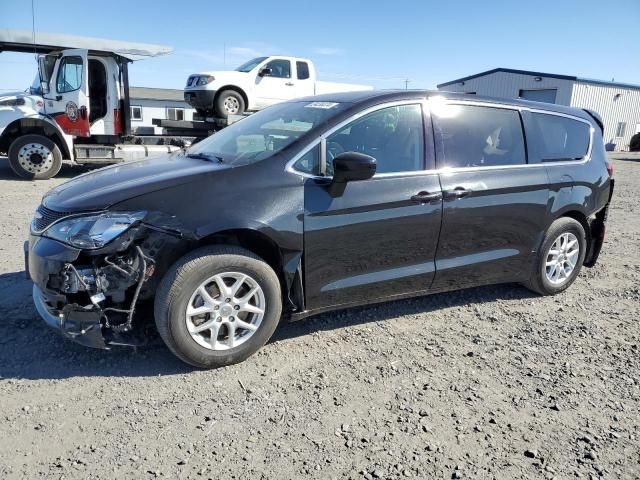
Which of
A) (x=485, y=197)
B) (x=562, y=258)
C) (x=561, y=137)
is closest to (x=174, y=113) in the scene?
(x=561, y=137)

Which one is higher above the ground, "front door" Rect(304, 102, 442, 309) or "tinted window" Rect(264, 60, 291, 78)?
"tinted window" Rect(264, 60, 291, 78)

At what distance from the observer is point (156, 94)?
3903cm

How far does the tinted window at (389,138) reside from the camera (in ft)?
11.8

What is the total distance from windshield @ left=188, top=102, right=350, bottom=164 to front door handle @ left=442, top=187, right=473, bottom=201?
102cm

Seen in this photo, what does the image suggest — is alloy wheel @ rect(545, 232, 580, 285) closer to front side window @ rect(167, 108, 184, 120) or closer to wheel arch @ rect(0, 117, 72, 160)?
wheel arch @ rect(0, 117, 72, 160)

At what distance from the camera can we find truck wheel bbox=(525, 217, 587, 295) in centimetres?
450

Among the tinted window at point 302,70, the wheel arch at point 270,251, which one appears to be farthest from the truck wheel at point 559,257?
the tinted window at point 302,70

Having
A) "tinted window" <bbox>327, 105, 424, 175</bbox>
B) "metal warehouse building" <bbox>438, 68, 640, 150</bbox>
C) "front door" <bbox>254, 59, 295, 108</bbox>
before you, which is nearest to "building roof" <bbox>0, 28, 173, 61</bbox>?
"front door" <bbox>254, 59, 295, 108</bbox>

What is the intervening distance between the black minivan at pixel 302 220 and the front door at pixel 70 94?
808cm

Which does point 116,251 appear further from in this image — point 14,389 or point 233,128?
point 233,128

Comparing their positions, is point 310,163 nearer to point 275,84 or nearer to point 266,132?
point 266,132

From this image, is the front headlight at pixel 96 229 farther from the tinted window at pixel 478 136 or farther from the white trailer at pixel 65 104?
the white trailer at pixel 65 104

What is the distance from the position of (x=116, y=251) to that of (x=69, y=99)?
31.5 ft

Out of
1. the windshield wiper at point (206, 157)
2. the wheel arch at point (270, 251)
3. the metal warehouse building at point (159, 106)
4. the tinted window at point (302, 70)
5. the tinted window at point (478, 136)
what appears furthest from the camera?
the metal warehouse building at point (159, 106)
